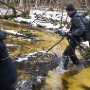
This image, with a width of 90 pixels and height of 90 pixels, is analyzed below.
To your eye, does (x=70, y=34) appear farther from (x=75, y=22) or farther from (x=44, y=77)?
(x=44, y=77)

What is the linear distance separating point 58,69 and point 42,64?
61 cm

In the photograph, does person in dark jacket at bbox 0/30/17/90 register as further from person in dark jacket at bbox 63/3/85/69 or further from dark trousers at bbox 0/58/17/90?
person in dark jacket at bbox 63/3/85/69

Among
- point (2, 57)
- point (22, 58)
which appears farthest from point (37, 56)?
point (2, 57)

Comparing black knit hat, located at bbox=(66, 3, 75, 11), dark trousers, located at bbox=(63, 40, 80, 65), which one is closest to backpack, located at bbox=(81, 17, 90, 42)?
dark trousers, located at bbox=(63, 40, 80, 65)

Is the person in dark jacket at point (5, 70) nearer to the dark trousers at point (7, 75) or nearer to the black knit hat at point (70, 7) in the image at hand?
the dark trousers at point (7, 75)

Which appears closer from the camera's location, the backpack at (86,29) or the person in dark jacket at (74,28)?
the person in dark jacket at (74,28)

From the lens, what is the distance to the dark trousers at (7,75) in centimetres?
494

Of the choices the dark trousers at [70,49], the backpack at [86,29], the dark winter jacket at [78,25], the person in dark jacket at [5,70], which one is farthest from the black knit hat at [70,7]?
the person in dark jacket at [5,70]

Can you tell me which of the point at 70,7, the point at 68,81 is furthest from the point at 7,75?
the point at 70,7

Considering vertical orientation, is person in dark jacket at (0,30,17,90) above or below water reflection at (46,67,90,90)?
above

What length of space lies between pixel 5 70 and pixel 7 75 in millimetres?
93

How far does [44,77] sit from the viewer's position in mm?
9125

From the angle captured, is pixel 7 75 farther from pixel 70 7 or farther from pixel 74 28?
pixel 74 28

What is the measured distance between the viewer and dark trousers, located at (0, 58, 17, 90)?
16.2 feet
